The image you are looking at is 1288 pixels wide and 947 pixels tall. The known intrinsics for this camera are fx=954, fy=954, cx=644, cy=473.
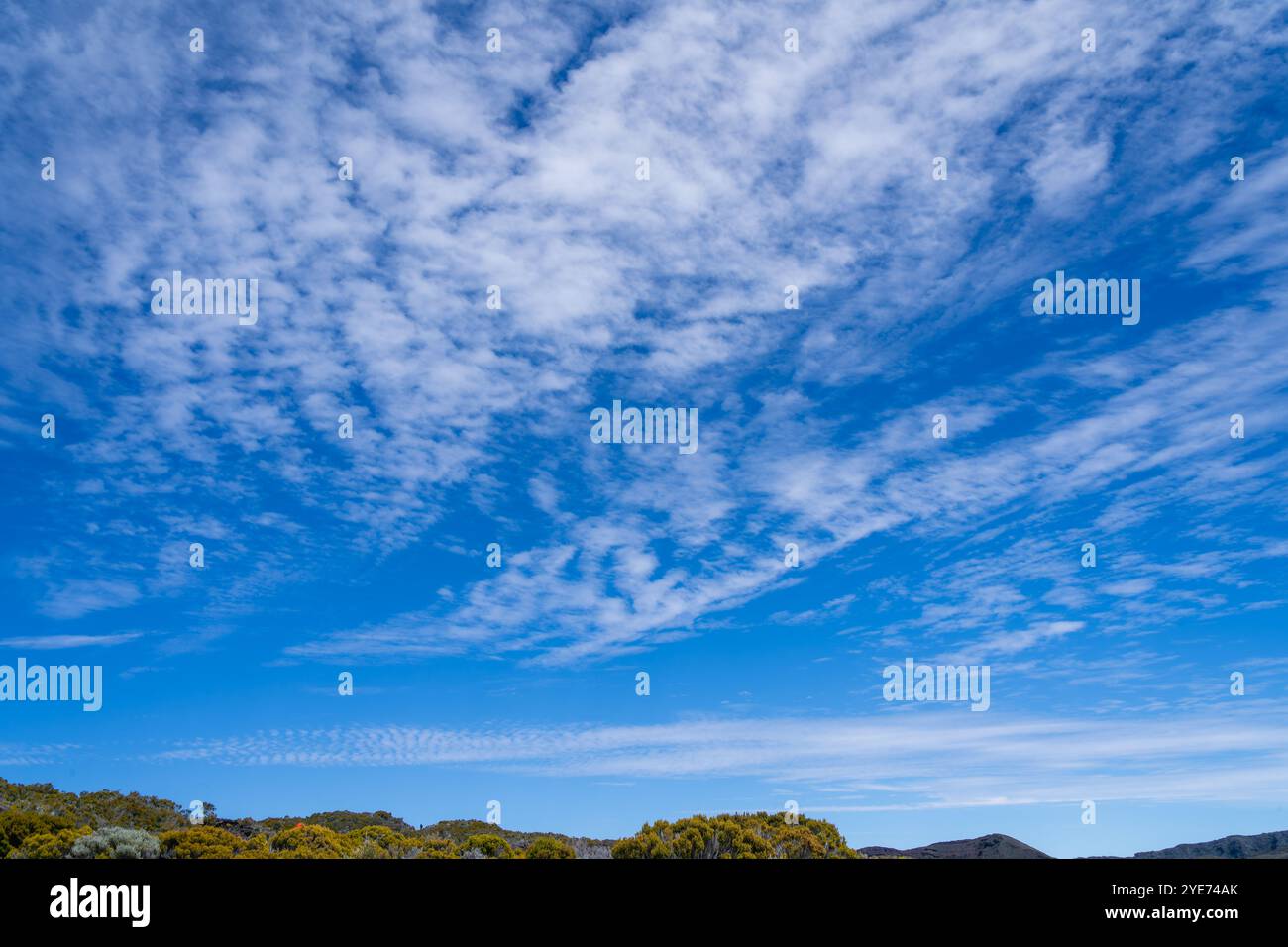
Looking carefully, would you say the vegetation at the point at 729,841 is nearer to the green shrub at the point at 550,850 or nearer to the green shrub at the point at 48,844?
the green shrub at the point at 550,850

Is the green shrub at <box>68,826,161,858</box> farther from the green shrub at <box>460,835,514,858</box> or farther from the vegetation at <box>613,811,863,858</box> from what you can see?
the vegetation at <box>613,811,863,858</box>

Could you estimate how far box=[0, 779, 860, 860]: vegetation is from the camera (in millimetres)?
29484

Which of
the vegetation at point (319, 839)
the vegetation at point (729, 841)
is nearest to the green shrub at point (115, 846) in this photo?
the vegetation at point (319, 839)

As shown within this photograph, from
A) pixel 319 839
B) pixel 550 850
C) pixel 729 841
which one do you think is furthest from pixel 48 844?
pixel 729 841

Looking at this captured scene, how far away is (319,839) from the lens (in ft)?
111

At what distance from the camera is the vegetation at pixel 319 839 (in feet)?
96.7

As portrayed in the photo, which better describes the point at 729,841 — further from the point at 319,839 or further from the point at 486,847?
the point at 319,839

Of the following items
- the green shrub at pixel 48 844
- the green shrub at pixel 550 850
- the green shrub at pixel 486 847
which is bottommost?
the green shrub at pixel 486 847

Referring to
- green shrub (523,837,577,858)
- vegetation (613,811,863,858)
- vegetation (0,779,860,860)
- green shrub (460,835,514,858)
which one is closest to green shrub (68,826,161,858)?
vegetation (0,779,860,860)

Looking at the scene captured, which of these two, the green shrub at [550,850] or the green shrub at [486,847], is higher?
the green shrub at [550,850]
